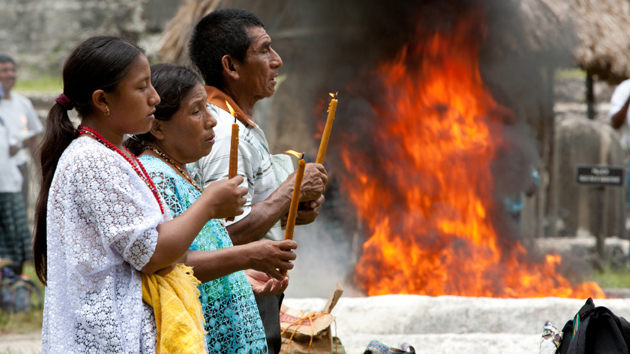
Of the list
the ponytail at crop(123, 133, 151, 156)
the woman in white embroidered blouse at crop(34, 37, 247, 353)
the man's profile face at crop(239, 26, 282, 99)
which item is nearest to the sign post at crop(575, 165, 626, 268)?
the man's profile face at crop(239, 26, 282, 99)

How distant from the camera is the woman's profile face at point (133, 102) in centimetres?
170

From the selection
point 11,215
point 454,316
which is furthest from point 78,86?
point 11,215

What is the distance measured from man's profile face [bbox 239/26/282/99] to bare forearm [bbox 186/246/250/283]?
81cm

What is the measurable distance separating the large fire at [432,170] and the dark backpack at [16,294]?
3015mm

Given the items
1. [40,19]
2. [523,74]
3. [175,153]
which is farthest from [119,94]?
[40,19]

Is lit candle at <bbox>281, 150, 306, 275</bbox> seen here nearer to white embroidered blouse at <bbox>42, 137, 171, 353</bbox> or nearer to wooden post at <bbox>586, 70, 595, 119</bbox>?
white embroidered blouse at <bbox>42, 137, 171, 353</bbox>

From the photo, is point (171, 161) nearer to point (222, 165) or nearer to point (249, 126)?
point (222, 165)

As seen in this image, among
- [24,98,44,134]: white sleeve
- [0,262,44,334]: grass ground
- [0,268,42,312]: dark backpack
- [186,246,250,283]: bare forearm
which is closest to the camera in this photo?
[186,246,250,283]: bare forearm

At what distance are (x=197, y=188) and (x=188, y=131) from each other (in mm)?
176

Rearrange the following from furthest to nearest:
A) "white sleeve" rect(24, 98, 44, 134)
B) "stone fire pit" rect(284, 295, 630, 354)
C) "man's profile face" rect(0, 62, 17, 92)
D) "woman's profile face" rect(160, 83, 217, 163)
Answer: "white sleeve" rect(24, 98, 44, 134)
"man's profile face" rect(0, 62, 17, 92)
"stone fire pit" rect(284, 295, 630, 354)
"woman's profile face" rect(160, 83, 217, 163)

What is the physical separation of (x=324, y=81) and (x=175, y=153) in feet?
17.7

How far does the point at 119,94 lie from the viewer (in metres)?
1.70

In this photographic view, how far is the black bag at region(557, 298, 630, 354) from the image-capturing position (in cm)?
265

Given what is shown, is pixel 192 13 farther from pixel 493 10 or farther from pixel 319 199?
pixel 319 199
